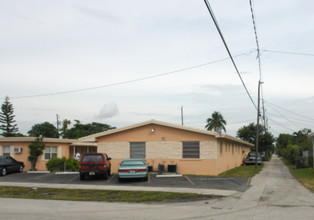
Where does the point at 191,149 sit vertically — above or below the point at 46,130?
below

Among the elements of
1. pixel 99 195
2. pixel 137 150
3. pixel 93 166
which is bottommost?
pixel 99 195

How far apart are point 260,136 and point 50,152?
41.3 meters

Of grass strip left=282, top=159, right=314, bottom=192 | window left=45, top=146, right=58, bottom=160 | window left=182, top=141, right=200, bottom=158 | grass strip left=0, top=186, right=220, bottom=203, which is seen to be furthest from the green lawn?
window left=45, top=146, right=58, bottom=160

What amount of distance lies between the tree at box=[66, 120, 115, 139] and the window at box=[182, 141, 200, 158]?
50268 mm

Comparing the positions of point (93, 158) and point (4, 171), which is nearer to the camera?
point (93, 158)

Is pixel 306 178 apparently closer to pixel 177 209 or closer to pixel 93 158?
pixel 93 158

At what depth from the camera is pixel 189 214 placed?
9672 mm

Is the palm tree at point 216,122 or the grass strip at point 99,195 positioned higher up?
the palm tree at point 216,122

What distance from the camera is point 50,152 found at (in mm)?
28781

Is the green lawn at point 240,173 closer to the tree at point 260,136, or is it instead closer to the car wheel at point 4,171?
the car wheel at point 4,171

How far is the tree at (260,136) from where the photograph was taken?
59500 millimetres

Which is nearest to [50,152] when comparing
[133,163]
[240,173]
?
[133,163]

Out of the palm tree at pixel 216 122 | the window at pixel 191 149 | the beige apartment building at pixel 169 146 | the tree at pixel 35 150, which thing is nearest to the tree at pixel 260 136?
the palm tree at pixel 216 122

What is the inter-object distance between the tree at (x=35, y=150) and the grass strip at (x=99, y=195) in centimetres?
1112
